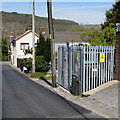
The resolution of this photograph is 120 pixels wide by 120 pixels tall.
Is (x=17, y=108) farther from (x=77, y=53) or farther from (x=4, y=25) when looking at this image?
(x=4, y=25)

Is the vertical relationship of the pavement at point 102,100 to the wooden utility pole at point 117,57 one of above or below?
below

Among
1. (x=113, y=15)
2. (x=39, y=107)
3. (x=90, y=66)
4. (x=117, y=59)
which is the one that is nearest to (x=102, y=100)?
(x=90, y=66)

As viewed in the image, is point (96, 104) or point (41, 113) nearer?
point (41, 113)

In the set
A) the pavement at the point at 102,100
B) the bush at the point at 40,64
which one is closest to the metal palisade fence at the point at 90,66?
the pavement at the point at 102,100

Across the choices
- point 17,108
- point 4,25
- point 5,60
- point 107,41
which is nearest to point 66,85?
point 17,108

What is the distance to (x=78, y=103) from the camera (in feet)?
40.1

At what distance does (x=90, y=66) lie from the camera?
13914 mm

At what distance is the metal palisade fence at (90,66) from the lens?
13797 millimetres

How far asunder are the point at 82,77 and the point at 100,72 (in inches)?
51.4

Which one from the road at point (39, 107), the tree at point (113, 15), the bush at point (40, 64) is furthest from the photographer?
the tree at point (113, 15)

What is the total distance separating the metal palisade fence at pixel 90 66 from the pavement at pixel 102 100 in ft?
1.65

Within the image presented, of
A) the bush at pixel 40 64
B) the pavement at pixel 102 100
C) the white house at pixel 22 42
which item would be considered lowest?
the pavement at pixel 102 100

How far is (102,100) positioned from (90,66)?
2.53 m

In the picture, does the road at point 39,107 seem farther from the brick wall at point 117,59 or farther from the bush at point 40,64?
the bush at point 40,64
